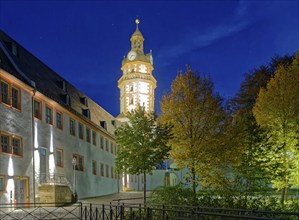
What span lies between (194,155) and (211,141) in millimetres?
1343

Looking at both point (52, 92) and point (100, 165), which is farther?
point (100, 165)

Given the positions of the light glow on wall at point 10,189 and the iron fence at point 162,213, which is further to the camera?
the light glow on wall at point 10,189

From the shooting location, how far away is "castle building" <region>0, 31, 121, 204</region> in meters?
23.0

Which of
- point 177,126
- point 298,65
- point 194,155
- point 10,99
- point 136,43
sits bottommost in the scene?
point 194,155

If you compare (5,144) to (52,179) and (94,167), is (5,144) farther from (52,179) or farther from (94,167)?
(94,167)

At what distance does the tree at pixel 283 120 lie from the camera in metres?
25.2

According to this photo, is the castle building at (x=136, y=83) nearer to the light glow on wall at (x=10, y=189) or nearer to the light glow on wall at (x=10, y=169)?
the light glow on wall at (x=10, y=189)

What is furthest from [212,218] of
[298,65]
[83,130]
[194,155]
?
[83,130]

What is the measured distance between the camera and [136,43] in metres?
74.2

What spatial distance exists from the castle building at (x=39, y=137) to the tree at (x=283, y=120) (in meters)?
14.7

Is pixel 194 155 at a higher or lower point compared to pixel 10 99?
lower

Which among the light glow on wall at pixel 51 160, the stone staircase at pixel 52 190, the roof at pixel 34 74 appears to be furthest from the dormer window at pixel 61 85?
the stone staircase at pixel 52 190

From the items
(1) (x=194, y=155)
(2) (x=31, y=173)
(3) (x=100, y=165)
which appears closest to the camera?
(1) (x=194, y=155)

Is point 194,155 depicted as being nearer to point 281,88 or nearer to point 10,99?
point 281,88
